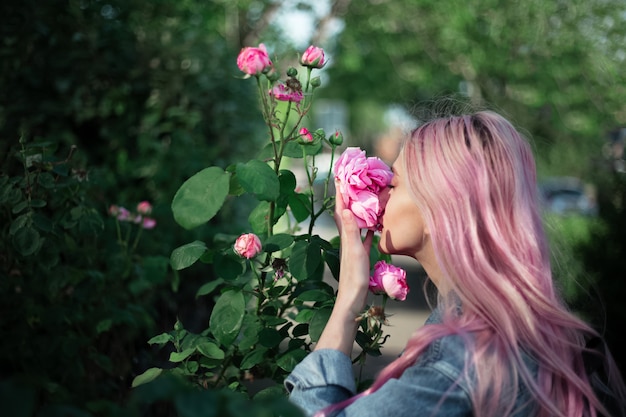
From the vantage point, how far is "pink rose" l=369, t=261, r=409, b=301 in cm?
175

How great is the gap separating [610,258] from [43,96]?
12.2ft

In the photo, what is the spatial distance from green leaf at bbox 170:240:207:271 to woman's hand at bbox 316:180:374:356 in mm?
415

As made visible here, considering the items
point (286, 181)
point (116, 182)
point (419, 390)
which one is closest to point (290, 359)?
point (286, 181)

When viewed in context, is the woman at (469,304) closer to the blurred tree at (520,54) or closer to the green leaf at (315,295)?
the green leaf at (315,295)

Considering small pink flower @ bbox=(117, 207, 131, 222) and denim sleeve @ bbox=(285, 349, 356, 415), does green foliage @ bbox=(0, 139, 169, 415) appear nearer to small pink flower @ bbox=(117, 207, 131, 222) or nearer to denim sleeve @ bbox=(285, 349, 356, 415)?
small pink flower @ bbox=(117, 207, 131, 222)

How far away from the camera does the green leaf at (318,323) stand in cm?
186

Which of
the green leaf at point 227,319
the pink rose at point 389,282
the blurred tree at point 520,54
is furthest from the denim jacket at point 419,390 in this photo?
the blurred tree at point 520,54

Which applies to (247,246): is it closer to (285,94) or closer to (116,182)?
(285,94)

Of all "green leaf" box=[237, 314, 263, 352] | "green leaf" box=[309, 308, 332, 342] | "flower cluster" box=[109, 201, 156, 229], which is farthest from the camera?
"flower cluster" box=[109, 201, 156, 229]

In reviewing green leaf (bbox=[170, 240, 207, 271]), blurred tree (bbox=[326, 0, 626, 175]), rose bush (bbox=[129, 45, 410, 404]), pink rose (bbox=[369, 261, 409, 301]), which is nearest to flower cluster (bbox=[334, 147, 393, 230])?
rose bush (bbox=[129, 45, 410, 404])

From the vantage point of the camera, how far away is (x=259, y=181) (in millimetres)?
1812

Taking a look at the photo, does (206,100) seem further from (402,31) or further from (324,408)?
(402,31)

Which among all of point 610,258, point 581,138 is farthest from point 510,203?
point 581,138

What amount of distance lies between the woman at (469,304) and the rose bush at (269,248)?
12cm
